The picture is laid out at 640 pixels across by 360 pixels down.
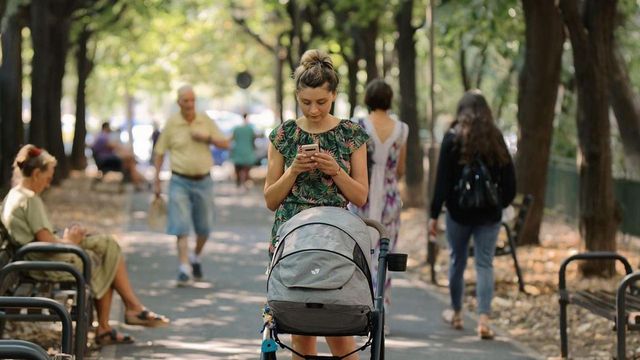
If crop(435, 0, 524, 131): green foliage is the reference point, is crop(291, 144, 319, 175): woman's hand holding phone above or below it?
below

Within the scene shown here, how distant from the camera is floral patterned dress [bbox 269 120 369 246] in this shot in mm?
6734

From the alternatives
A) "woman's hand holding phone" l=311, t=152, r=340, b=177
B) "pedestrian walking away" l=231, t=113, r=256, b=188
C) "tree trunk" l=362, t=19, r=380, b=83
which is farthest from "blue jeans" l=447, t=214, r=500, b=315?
"pedestrian walking away" l=231, t=113, r=256, b=188

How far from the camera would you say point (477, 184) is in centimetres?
1052

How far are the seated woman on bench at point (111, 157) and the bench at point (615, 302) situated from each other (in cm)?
2156

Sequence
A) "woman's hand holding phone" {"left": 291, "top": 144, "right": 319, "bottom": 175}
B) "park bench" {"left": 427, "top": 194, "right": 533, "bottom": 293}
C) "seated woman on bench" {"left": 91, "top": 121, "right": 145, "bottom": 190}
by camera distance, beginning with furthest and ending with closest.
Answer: "seated woman on bench" {"left": 91, "top": 121, "right": 145, "bottom": 190} < "park bench" {"left": 427, "top": 194, "right": 533, "bottom": 293} < "woman's hand holding phone" {"left": 291, "top": 144, "right": 319, "bottom": 175}

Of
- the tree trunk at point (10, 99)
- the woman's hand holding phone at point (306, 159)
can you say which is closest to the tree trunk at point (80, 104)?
the tree trunk at point (10, 99)

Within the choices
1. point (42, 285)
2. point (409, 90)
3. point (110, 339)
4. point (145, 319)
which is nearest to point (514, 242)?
point (145, 319)

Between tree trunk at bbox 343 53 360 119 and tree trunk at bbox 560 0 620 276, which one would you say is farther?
tree trunk at bbox 343 53 360 119

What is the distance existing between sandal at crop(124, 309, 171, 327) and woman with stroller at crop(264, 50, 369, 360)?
13.0ft

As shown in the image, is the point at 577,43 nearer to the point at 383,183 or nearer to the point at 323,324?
the point at 383,183

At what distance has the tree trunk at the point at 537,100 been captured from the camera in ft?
56.4

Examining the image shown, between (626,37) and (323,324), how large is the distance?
22.0 metres

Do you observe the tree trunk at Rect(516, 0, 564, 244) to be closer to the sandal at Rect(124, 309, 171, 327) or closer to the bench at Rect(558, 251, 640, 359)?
the bench at Rect(558, 251, 640, 359)

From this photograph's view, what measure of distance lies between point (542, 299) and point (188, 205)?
3604mm
